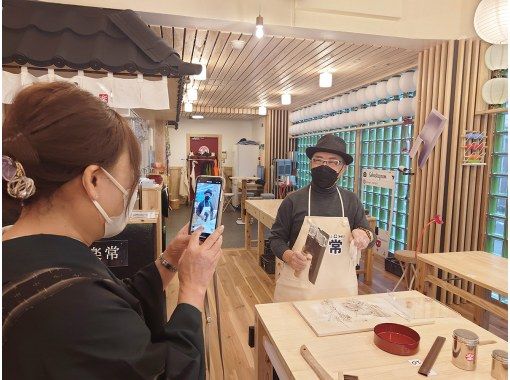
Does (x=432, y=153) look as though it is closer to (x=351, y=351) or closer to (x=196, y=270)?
(x=351, y=351)

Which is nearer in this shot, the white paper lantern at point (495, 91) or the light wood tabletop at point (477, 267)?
the light wood tabletop at point (477, 267)

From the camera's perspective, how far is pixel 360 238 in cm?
201

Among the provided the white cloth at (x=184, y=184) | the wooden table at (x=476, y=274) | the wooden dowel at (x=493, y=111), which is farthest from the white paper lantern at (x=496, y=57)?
the white cloth at (x=184, y=184)

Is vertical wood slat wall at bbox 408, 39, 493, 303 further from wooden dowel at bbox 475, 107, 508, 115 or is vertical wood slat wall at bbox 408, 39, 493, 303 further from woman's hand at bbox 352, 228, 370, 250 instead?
woman's hand at bbox 352, 228, 370, 250

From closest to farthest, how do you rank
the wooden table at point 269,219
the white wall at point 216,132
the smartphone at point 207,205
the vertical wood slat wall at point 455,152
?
the smartphone at point 207,205
the vertical wood slat wall at point 455,152
the wooden table at point 269,219
the white wall at point 216,132

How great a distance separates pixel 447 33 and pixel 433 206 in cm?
179

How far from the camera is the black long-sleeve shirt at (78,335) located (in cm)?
59

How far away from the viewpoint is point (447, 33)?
346 centimetres

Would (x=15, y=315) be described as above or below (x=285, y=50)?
below

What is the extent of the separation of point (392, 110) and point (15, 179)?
16.1 ft

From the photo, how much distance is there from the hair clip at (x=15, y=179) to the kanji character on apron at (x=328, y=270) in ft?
5.11

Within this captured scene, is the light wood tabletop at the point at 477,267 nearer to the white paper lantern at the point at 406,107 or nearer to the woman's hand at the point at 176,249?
the woman's hand at the point at 176,249

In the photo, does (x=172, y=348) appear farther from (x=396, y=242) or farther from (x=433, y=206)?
(x=396, y=242)

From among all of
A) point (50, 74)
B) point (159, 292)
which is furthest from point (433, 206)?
point (50, 74)
